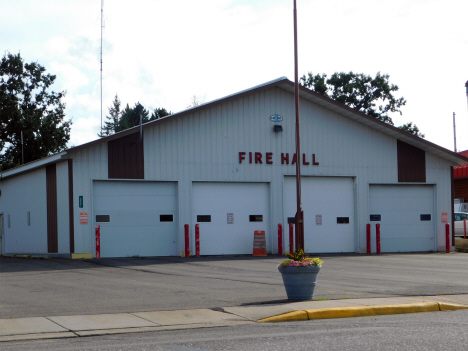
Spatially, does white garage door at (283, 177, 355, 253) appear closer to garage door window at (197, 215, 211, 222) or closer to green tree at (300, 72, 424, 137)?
garage door window at (197, 215, 211, 222)

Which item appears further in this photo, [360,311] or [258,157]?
[258,157]

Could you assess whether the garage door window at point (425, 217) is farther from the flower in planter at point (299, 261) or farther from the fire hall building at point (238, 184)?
the flower in planter at point (299, 261)

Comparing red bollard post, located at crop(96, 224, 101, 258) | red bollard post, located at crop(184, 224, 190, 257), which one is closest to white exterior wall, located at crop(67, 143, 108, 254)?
red bollard post, located at crop(96, 224, 101, 258)

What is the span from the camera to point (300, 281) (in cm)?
1213

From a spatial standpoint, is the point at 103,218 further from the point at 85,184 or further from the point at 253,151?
the point at 253,151

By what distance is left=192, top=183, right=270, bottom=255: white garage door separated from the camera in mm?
25766

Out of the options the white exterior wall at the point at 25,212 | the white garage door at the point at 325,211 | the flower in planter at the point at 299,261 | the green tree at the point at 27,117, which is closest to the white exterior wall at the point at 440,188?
the white garage door at the point at 325,211

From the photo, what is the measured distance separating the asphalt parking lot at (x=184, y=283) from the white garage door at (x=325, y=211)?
14.1ft

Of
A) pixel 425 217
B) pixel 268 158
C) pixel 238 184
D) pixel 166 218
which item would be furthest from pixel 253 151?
pixel 425 217

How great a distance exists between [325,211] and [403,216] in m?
3.91

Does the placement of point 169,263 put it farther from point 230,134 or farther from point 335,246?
point 335,246

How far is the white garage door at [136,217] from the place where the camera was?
24.2 meters

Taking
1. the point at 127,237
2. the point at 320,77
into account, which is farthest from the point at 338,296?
the point at 320,77

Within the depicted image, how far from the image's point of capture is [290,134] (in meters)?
27.2
